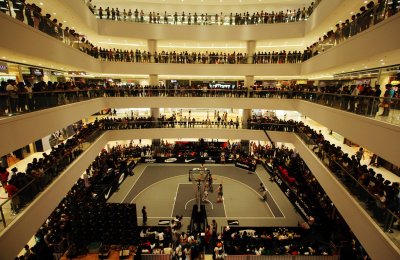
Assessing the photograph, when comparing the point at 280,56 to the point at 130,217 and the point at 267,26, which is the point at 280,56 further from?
the point at 130,217

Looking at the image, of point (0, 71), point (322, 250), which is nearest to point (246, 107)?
point (322, 250)

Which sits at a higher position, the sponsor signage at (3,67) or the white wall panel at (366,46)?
the white wall panel at (366,46)

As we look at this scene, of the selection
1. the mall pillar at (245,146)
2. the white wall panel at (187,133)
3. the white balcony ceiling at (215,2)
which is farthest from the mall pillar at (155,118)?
the white balcony ceiling at (215,2)

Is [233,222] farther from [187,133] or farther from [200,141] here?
[200,141]

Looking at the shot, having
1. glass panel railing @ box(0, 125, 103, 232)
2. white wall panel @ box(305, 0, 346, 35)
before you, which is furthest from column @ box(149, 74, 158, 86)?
white wall panel @ box(305, 0, 346, 35)

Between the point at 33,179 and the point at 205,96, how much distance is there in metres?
18.1

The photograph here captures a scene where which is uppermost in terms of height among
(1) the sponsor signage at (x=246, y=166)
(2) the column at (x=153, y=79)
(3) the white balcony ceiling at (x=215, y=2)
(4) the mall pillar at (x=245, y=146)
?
(3) the white balcony ceiling at (x=215, y=2)

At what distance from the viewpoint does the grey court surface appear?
1758 cm

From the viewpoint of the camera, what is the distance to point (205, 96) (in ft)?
82.8

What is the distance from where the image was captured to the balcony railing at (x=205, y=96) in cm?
848

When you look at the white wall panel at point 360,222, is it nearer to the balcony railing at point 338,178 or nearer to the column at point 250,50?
the balcony railing at point 338,178

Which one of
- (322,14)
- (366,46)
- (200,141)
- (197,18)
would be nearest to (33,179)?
(366,46)

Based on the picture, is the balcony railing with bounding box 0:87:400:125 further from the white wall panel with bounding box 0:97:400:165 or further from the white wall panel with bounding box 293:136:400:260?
the white wall panel with bounding box 293:136:400:260

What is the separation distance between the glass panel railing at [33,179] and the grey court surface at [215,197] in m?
6.60
